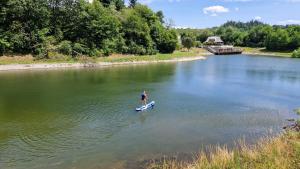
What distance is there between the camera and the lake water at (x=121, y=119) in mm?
18391

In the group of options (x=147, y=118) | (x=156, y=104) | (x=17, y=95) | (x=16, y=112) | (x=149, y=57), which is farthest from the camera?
(x=149, y=57)

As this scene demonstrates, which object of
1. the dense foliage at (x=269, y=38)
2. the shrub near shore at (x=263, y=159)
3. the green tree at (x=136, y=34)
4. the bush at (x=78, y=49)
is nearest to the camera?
the shrub near shore at (x=263, y=159)

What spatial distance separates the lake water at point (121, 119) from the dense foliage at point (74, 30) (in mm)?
24801

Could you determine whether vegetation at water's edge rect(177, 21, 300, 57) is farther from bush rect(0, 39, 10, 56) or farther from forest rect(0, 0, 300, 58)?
bush rect(0, 39, 10, 56)

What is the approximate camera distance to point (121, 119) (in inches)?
1024

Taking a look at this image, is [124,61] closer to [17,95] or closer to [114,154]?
[17,95]

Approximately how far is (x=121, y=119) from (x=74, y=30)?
56960 mm

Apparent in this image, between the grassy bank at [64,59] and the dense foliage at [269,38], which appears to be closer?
the grassy bank at [64,59]

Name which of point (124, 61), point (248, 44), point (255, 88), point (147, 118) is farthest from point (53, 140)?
point (248, 44)

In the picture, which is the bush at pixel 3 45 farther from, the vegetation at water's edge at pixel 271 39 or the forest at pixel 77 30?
the vegetation at water's edge at pixel 271 39

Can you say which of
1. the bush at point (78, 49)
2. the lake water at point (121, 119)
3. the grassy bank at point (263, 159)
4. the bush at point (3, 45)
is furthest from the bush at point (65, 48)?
the grassy bank at point (263, 159)

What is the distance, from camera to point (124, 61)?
77.9 metres

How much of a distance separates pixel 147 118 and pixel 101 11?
2348 inches

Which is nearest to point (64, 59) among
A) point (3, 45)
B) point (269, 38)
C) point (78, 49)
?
point (78, 49)
